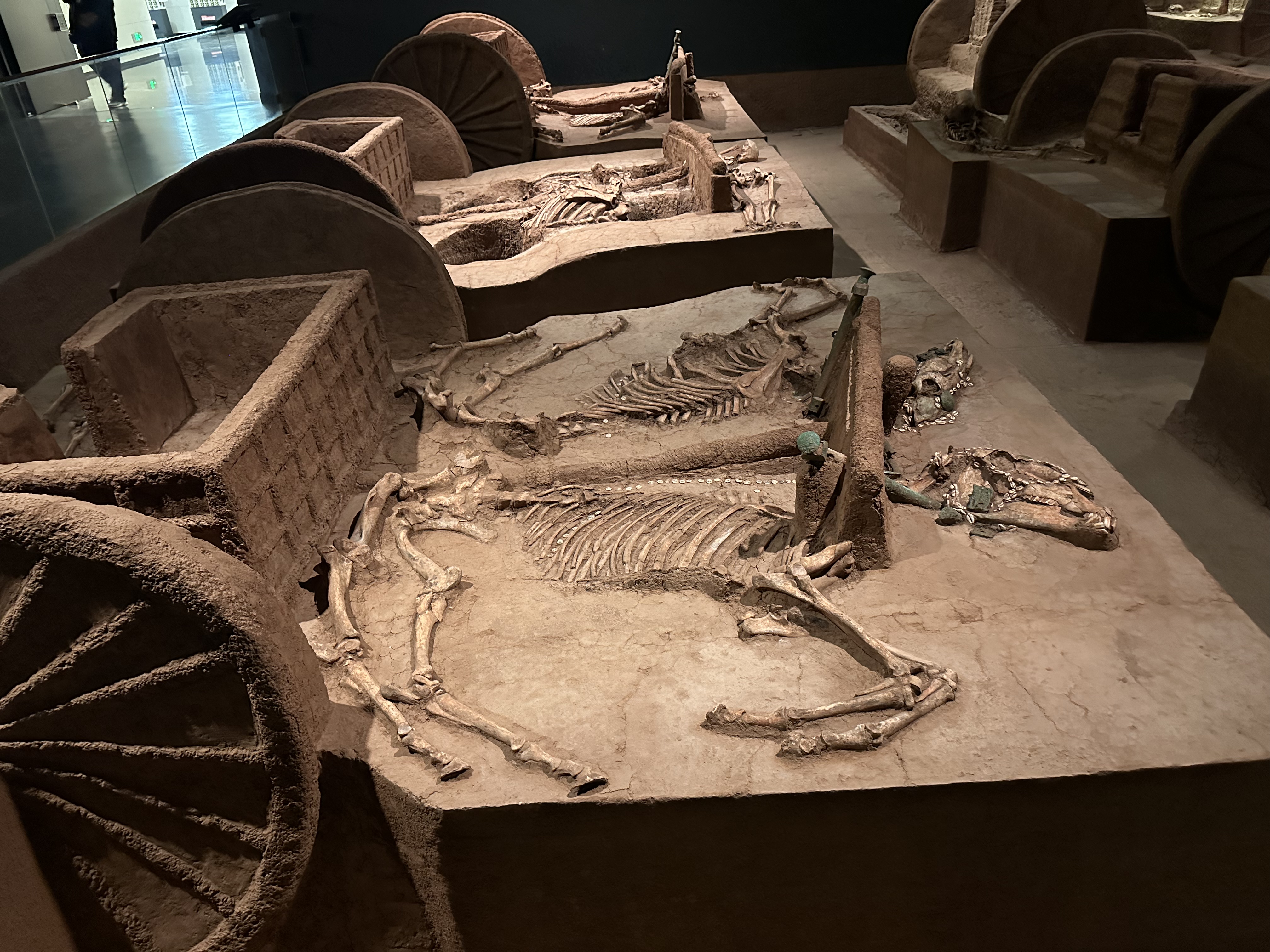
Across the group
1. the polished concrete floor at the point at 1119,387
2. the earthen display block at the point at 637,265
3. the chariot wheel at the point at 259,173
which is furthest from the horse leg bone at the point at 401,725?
the chariot wheel at the point at 259,173

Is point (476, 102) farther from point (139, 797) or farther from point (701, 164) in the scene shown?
point (139, 797)

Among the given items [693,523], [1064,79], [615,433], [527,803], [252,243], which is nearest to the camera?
[527,803]

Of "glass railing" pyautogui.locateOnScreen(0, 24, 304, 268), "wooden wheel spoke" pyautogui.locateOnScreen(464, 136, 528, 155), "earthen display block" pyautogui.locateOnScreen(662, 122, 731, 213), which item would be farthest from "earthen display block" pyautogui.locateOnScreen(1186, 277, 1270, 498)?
"glass railing" pyautogui.locateOnScreen(0, 24, 304, 268)

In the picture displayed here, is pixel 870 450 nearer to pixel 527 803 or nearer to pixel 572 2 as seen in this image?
pixel 527 803

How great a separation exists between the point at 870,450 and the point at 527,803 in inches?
69.2

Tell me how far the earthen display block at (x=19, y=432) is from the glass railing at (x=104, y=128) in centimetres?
318

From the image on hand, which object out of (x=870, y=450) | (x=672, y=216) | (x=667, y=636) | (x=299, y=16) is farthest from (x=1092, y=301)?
(x=299, y=16)

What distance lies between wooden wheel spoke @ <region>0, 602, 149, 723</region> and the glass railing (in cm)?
545

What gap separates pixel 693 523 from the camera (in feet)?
11.8

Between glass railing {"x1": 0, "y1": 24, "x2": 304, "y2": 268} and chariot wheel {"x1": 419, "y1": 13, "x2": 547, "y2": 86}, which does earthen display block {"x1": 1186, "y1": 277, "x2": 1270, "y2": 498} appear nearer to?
glass railing {"x1": 0, "y1": 24, "x2": 304, "y2": 268}

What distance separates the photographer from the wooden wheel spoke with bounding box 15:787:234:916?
2.45m

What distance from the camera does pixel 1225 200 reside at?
5.78 m

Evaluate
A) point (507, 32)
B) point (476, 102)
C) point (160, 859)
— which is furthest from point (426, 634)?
point (507, 32)

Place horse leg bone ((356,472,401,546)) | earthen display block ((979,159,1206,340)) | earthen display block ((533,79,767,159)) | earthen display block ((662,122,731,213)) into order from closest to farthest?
horse leg bone ((356,472,401,546)) → earthen display block ((979,159,1206,340)) → earthen display block ((662,122,731,213)) → earthen display block ((533,79,767,159))
